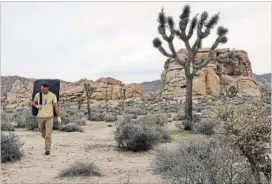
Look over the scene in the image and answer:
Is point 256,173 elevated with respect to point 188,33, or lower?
lower

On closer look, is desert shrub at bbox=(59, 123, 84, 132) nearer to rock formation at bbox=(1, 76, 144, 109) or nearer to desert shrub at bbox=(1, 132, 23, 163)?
desert shrub at bbox=(1, 132, 23, 163)

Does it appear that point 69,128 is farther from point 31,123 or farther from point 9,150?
point 9,150

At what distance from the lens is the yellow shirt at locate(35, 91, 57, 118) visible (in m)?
10.6

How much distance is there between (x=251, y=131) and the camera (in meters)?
5.41

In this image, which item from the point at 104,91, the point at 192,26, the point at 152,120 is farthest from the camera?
the point at 104,91

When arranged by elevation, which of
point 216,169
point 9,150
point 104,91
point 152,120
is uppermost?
point 104,91

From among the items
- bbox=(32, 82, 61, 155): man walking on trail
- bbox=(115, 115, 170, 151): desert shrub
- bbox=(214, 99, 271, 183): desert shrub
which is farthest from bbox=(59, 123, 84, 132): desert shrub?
bbox=(214, 99, 271, 183): desert shrub

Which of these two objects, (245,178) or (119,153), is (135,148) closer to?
(119,153)

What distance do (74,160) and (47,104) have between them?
4.72 ft

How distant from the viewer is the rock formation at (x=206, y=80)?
202 ft

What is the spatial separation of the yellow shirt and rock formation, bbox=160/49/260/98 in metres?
49.7

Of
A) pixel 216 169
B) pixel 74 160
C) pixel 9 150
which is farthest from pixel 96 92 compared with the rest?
pixel 216 169

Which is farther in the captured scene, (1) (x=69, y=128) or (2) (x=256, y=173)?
(1) (x=69, y=128)

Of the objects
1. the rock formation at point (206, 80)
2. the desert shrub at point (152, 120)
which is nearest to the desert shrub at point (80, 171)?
the desert shrub at point (152, 120)
